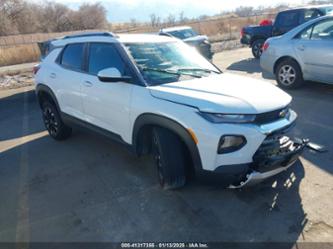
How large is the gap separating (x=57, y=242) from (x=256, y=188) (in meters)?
2.17

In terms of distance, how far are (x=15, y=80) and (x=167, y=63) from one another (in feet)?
38.2

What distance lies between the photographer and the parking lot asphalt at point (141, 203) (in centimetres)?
281

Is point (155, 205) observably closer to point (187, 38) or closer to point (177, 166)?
point (177, 166)

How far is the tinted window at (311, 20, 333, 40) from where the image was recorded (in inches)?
245

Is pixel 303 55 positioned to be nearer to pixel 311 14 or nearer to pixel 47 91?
pixel 311 14

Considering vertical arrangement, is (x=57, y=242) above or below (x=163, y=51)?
below

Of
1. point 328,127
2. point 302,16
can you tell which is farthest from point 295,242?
point 302,16

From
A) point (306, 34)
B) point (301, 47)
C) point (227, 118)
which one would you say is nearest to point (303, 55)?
point (301, 47)

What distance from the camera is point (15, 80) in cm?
1320

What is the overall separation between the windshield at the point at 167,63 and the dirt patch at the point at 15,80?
959cm

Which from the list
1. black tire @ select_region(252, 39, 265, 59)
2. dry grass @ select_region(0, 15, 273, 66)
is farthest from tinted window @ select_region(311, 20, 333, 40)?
dry grass @ select_region(0, 15, 273, 66)

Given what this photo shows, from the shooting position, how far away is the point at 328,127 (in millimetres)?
4891

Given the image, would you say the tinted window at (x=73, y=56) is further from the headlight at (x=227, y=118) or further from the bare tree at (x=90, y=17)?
the bare tree at (x=90, y=17)

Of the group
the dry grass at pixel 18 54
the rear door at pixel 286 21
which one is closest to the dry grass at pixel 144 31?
the dry grass at pixel 18 54
